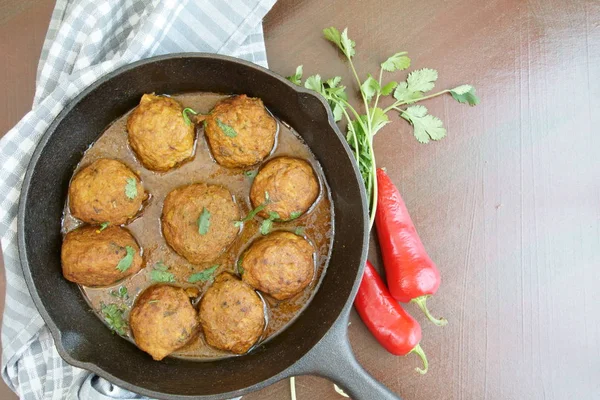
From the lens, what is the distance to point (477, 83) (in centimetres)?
276

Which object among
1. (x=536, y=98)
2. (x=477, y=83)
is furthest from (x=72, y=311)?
(x=536, y=98)

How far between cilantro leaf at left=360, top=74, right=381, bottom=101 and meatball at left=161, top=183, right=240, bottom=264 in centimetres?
81

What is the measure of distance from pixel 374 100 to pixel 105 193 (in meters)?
1.34

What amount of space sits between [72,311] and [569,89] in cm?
269

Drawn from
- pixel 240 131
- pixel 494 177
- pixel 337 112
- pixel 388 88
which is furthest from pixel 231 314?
pixel 494 177

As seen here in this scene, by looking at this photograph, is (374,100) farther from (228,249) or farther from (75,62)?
(75,62)

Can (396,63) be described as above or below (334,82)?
below

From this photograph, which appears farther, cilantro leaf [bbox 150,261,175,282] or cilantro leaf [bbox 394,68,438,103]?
cilantro leaf [bbox 394,68,438,103]

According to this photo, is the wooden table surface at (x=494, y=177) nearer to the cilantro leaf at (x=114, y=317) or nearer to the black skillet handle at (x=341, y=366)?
the black skillet handle at (x=341, y=366)

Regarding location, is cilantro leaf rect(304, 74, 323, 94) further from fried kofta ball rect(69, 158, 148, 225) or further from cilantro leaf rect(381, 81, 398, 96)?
fried kofta ball rect(69, 158, 148, 225)

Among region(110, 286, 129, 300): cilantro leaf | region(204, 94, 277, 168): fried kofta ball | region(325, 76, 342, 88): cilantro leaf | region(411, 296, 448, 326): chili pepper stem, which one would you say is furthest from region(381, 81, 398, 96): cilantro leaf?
region(110, 286, 129, 300): cilantro leaf

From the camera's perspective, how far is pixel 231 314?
229 centimetres

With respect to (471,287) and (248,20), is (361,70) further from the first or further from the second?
(471,287)

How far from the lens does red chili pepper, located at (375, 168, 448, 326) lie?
2.51 metres
